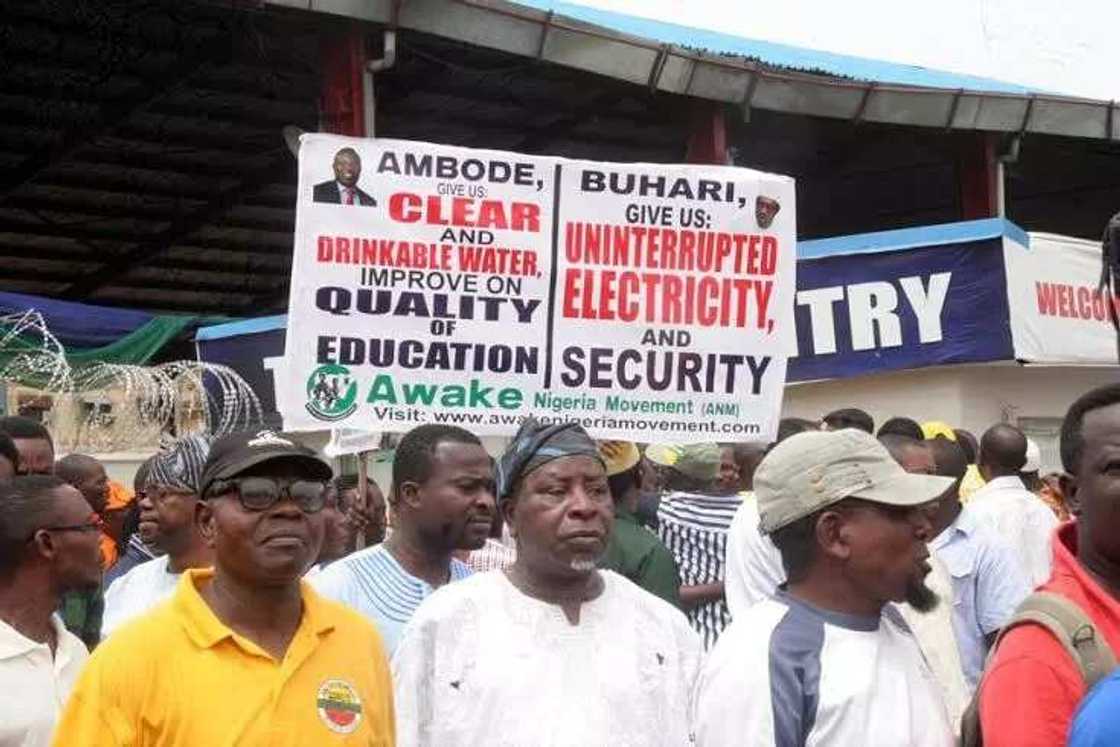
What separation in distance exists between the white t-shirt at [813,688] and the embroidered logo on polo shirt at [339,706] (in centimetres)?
68

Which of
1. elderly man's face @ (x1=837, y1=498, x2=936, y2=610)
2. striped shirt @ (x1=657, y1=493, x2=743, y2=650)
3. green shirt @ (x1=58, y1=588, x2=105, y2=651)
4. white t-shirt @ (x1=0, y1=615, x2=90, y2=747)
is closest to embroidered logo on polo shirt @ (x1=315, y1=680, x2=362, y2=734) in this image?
white t-shirt @ (x1=0, y1=615, x2=90, y2=747)

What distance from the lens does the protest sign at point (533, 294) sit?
6812 mm

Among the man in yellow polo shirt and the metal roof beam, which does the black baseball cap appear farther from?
the metal roof beam

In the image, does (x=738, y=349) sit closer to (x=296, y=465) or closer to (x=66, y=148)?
(x=296, y=465)

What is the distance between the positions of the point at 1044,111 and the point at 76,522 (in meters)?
13.1

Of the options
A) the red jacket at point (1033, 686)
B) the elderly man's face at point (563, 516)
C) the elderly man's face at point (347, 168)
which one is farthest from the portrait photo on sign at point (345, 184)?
the red jacket at point (1033, 686)

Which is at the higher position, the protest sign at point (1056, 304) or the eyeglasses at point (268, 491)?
the protest sign at point (1056, 304)

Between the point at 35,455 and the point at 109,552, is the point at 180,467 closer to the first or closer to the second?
the point at 35,455

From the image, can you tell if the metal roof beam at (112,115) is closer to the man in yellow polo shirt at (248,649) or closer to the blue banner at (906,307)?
the blue banner at (906,307)

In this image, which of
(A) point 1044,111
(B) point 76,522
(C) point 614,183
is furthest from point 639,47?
(B) point 76,522

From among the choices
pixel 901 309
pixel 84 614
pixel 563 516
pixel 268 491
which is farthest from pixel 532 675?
pixel 901 309

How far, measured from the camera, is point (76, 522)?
445 cm

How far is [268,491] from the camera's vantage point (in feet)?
12.0

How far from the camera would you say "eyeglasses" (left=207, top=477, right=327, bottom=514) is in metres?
3.66
